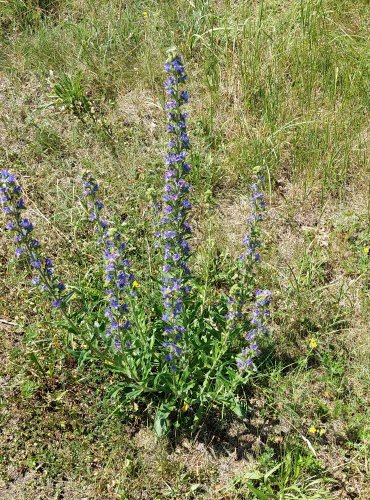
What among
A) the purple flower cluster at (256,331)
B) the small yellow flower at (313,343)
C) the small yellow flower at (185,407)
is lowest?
the small yellow flower at (313,343)

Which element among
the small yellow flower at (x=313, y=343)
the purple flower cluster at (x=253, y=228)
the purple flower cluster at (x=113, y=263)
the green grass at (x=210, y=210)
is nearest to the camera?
the purple flower cluster at (x=113, y=263)

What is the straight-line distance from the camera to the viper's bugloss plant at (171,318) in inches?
104

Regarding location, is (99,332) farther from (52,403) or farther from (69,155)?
(69,155)

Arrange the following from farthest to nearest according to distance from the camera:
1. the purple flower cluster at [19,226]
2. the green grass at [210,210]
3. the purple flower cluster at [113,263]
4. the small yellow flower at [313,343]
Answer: the small yellow flower at [313,343] → the green grass at [210,210] → the purple flower cluster at [113,263] → the purple flower cluster at [19,226]

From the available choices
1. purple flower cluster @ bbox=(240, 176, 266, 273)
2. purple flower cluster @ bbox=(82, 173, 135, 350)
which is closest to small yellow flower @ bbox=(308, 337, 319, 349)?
purple flower cluster @ bbox=(240, 176, 266, 273)

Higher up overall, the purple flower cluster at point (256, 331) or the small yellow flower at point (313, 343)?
the purple flower cluster at point (256, 331)

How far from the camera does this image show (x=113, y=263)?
2.66 metres

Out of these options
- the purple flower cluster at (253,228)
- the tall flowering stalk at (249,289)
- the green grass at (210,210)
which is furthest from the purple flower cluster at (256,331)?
the green grass at (210,210)

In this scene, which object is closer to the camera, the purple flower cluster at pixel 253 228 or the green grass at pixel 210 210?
the purple flower cluster at pixel 253 228

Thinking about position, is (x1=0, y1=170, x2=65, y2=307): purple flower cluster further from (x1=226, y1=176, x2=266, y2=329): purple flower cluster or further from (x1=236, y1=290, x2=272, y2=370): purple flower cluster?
(x1=236, y1=290, x2=272, y2=370): purple flower cluster

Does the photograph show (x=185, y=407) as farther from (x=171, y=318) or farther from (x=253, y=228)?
(x=253, y=228)

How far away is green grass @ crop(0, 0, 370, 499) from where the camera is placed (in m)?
3.20

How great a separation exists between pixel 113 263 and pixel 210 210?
1398mm

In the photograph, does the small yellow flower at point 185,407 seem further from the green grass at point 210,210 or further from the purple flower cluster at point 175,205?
the purple flower cluster at point 175,205
